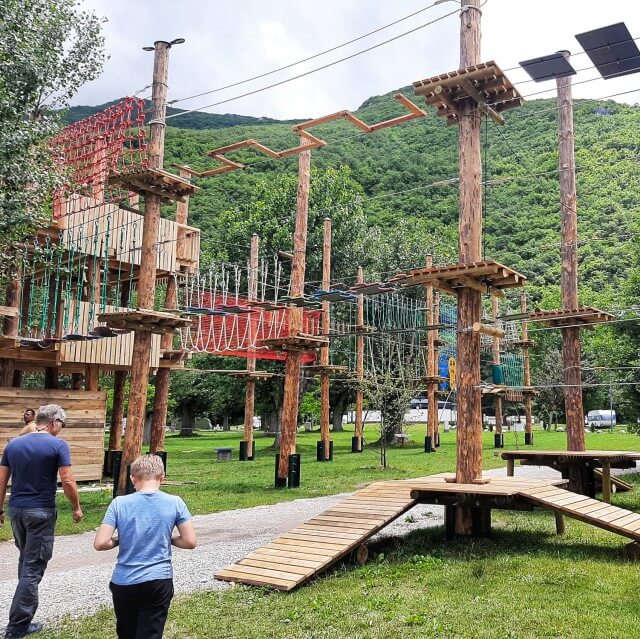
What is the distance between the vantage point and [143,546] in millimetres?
A: 3400

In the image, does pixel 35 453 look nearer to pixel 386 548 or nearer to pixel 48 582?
pixel 48 582

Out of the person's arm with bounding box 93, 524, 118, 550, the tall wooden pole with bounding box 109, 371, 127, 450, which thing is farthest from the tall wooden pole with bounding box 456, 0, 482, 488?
the tall wooden pole with bounding box 109, 371, 127, 450

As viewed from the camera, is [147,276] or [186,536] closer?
[186,536]

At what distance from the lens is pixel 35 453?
16.0ft

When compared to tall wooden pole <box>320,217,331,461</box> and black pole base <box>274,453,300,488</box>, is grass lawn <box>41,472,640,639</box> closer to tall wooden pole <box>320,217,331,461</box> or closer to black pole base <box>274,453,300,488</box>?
black pole base <box>274,453,300,488</box>

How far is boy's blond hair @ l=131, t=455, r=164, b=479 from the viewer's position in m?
3.49

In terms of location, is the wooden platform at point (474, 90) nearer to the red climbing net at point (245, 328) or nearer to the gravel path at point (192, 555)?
the gravel path at point (192, 555)

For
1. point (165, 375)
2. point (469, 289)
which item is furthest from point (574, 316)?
point (165, 375)

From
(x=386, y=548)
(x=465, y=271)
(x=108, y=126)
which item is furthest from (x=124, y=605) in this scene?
(x=108, y=126)

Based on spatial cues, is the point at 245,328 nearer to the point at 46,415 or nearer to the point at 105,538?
the point at 46,415

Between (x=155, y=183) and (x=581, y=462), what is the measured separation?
863cm

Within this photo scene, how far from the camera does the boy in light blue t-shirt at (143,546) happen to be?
10.9 feet

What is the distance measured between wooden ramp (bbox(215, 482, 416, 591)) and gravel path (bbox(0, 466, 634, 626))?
41 cm

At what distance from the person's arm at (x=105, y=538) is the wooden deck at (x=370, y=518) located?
10.1ft
